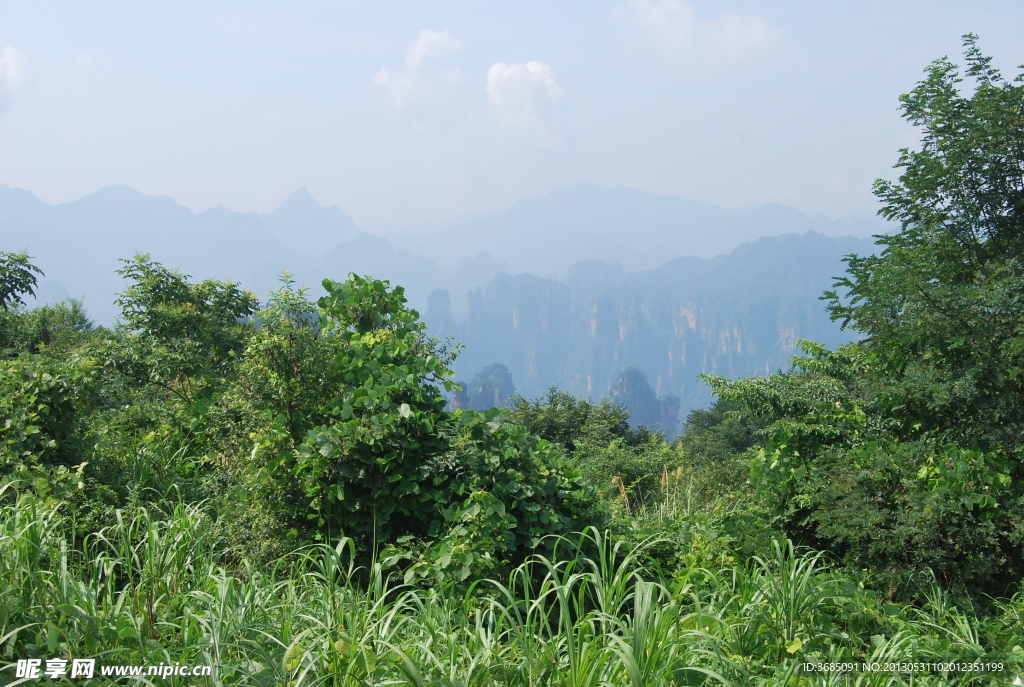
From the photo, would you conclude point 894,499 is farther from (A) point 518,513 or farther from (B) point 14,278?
(B) point 14,278

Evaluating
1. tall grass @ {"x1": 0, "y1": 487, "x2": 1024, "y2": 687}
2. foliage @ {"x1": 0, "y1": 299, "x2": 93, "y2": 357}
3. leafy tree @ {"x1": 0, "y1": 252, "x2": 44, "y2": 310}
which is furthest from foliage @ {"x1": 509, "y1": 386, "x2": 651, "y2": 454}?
tall grass @ {"x1": 0, "y1": 487, "x2": 1024, "y2": 687}

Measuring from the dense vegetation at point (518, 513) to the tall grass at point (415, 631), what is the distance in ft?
0.05

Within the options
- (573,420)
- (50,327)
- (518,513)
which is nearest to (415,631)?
(518,513)

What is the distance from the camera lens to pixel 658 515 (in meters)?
5.52

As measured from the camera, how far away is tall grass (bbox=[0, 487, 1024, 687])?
2.23 meters

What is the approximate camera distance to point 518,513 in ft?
12.4

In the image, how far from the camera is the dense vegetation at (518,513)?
7.91 ft

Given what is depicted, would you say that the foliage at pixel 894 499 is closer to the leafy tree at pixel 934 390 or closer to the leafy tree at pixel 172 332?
the leafy tree at pixel 934 390

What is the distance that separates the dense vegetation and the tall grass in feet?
0.05

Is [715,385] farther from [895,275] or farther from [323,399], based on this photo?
[323,399]

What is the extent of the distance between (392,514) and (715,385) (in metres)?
4.52

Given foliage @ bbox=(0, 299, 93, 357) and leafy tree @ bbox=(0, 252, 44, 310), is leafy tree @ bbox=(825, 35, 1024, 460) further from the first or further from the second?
foliage @ bbox=(0, 299, 93, 357)

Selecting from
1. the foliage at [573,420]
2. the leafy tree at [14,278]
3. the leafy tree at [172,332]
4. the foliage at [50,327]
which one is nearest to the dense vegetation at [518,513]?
the leafy tree at [172,332]

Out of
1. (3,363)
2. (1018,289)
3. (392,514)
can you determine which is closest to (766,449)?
(1018,289)
